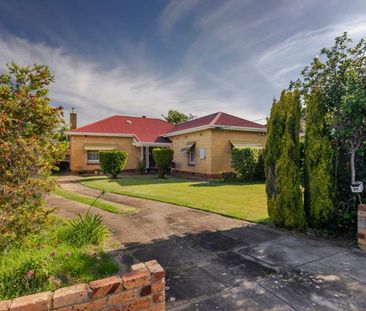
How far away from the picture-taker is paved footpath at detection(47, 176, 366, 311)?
9.98 feet

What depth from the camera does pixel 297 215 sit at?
19.4ft

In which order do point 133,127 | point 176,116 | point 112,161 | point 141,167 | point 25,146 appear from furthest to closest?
point 176,116 < point 133,127 < point 141,167 < point 112,161 < point 25,146

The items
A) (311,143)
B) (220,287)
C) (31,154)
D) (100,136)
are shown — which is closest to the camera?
(220,287)

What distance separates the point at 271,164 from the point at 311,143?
1164 millimetres

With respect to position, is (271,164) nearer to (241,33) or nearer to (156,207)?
(156,207)

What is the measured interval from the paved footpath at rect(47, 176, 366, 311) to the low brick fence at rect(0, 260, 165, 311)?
2.63ft

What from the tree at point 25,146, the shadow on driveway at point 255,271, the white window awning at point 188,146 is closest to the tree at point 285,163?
the shadow on driveway at point 255,271

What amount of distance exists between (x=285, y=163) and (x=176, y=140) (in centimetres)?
1821

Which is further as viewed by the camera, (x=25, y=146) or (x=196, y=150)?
(x=196, y=150)

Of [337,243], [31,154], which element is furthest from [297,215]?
[31,154]

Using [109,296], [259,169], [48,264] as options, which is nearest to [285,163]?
[109,296]

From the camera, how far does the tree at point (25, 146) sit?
3.49 metres

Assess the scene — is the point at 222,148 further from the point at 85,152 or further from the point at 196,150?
the point at 85,152

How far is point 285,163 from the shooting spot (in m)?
6.14
